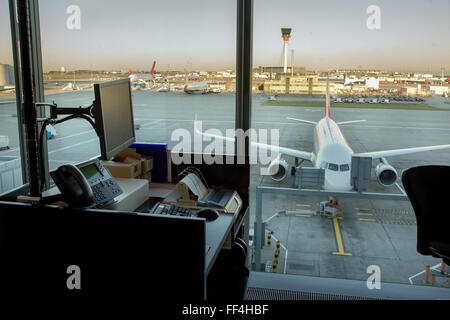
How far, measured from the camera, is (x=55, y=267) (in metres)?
1.23

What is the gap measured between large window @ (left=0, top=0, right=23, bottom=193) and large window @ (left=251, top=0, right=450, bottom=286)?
1.69m

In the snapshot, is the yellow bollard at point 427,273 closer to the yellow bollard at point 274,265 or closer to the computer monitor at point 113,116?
the yellow bollard at point 274,265

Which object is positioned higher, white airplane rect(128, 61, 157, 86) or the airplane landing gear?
white airplane rect(128, 61, 157, 86)

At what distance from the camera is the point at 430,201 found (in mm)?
Result: 1917

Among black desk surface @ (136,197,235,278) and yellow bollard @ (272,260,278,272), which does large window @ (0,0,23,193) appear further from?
yellow bollard @ (272,260,278,272)

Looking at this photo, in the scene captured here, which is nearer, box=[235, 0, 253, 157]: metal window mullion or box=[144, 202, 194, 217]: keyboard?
box=[144, 202, 194, 217]: keyboard

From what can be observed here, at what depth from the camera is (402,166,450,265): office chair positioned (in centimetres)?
191

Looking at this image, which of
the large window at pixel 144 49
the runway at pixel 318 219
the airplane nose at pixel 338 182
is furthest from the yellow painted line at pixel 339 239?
the large window at pixel 144 49

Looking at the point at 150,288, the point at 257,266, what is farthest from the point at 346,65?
the point at 150,288

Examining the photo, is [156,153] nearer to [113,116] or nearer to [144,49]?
[113,116]

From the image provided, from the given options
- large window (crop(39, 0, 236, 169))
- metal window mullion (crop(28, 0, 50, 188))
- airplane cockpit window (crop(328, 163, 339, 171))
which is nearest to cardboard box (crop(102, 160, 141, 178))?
large window (crop(39, 0, 236, 169))

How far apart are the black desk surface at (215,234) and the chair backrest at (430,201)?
1016mm

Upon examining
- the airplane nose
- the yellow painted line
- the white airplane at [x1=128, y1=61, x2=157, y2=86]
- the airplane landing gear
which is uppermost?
the white airplane at [x1=128, y1=61, x2=157, y2=86]

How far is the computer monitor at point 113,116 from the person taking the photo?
1355mm
